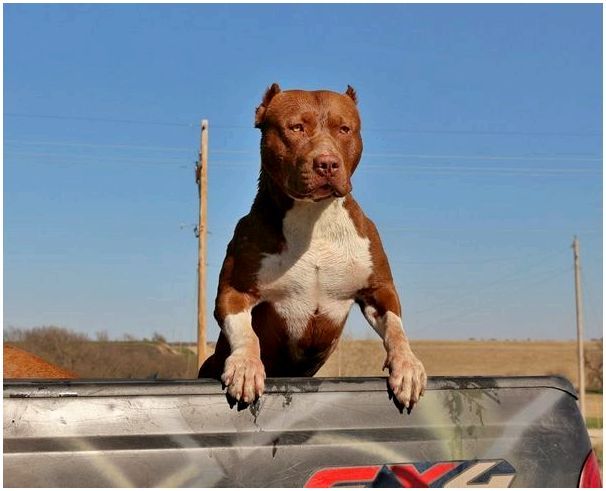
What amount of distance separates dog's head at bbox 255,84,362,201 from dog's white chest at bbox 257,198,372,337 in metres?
0.20

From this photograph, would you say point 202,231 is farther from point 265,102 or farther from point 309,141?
point 309,141

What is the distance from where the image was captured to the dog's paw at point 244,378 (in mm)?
2715

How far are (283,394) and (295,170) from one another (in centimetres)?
190

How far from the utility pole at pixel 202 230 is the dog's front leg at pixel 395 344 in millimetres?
15553

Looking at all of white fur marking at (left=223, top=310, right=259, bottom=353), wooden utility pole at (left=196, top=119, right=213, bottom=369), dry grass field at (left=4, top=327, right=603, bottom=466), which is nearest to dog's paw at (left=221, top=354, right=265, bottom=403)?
white fur marking at (left=223, top=310, right=259, bottom=353)

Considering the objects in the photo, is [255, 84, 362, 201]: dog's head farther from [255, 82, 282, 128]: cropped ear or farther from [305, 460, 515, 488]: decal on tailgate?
[305, 460, 515, 488]: decal on tailgate

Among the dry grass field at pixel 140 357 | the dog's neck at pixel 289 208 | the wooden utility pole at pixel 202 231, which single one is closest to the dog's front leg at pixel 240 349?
the dog's neck at pixel 289 208

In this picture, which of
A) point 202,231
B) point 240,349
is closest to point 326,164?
point 240,349

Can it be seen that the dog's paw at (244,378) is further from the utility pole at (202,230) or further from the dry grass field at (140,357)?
the utility pole at (202,230)

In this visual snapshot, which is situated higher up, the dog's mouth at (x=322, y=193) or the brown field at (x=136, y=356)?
the dog's mouth at (x=322, y=193)

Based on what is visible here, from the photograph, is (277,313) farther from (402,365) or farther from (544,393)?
(544,393)

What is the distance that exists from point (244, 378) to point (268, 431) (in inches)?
16.9

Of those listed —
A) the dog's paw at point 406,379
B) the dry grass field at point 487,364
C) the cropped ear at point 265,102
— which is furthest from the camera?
the dry grass field at point 487,364

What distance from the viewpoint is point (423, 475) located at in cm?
256
